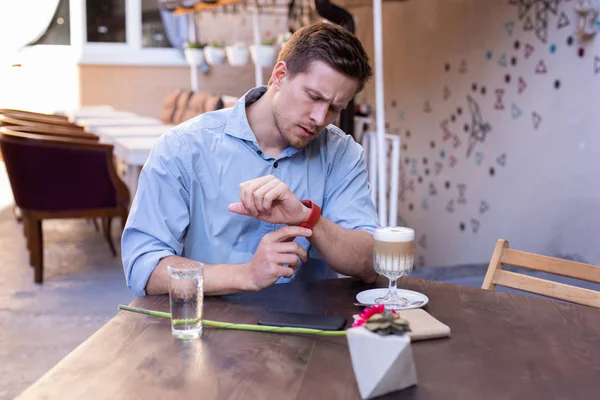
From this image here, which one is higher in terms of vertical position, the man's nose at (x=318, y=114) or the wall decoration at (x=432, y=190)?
the man's nose at (x=318, y=114)

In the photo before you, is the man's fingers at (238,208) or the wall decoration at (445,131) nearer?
the man's fingers at (238,208)

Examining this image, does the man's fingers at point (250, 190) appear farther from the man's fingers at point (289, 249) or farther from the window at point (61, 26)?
the window at point (61, 26)

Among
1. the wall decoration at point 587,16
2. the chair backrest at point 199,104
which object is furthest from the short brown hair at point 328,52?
the chair backrest at point 199,104

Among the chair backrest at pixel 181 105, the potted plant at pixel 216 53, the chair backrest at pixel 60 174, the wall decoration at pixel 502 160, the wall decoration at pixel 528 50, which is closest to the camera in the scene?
the wall decoration at pixel 528 50

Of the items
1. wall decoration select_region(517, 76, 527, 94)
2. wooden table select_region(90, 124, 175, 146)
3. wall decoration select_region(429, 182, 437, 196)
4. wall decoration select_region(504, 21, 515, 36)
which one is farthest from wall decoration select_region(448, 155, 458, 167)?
wooden table select_region(90, 124, 175, 146)

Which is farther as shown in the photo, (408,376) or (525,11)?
(525,11)

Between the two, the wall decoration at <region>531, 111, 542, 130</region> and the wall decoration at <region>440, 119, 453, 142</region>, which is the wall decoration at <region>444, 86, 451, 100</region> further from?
the wall decoration at <region>531, 111, 542, 130</region>

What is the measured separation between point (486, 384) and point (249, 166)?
929 mm

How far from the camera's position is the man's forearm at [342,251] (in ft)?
5.93

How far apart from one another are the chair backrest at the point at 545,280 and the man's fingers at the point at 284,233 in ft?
1.85

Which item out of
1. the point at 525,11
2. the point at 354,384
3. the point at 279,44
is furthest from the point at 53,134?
the point at 354,384

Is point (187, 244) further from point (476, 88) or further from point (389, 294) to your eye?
point (476, 88)

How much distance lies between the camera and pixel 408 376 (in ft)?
3.79

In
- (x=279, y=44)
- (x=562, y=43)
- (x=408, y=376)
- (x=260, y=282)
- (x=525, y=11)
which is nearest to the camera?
(x=408, y=376)
